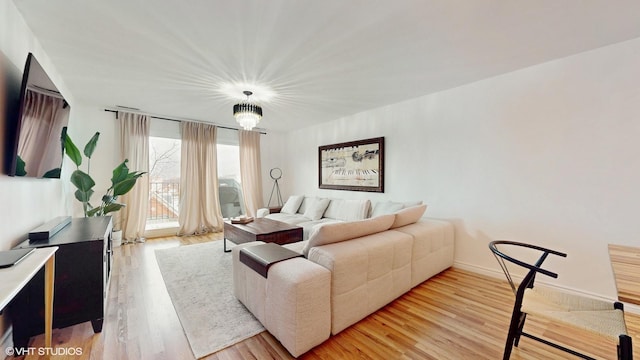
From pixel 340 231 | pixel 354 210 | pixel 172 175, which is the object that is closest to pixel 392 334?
pixel 340 231

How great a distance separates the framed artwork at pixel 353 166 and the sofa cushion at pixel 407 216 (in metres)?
1.23

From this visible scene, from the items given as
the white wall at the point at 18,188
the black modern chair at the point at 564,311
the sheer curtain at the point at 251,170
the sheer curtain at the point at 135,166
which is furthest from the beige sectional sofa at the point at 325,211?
the white wall at the point at 18,188

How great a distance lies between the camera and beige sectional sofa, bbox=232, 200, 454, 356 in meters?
1.57

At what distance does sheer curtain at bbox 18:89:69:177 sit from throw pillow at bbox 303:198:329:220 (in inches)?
133

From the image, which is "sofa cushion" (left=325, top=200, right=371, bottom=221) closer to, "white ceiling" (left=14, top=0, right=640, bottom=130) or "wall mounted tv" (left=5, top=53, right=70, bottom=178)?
"white ceiling" (left=14, top=0, right=640, bottom=130)

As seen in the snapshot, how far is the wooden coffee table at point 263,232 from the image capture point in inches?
124

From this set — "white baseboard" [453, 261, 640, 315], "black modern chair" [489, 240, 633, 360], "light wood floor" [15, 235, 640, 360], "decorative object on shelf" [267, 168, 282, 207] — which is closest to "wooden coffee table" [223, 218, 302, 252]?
"light wood floor" [15, 235, 640, 360]

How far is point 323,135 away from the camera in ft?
17.4

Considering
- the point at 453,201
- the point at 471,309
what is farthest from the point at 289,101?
the point at 471,309

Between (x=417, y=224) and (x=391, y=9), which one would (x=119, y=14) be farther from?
(x=417, y=224)

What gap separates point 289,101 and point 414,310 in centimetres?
322

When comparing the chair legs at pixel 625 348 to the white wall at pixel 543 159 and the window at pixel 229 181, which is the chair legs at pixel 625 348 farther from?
the window at pixel 229 181

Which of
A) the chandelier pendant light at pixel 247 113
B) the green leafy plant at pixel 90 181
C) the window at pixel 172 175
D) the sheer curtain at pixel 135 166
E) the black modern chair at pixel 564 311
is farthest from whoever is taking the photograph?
the window at pixel 172 175

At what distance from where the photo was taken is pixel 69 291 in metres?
1.78
